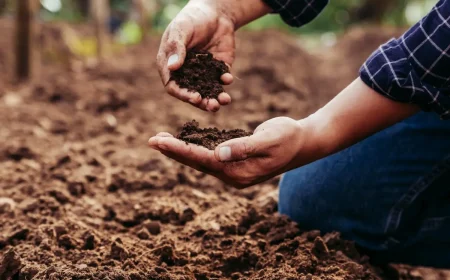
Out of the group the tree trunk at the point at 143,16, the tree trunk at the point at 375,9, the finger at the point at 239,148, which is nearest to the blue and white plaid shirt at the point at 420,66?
the finger at the point at 239,148

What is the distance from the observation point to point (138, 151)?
2.98 meters

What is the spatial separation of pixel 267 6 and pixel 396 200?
76 centimetres

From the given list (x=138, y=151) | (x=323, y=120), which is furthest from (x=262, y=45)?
(x=323, y=120)

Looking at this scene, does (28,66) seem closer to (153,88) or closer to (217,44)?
(153,88)

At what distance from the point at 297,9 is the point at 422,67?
0.64m

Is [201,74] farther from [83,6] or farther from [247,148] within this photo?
[83,6]

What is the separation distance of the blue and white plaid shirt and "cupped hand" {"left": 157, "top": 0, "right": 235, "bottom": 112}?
0.47 metres

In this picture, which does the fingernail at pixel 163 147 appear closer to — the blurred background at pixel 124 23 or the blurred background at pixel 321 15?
the blurred background at pixel 124 23

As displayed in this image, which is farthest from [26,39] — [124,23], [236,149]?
[124,23]

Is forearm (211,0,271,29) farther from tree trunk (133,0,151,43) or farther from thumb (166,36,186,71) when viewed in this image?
tree trunk (133,0,151,43)

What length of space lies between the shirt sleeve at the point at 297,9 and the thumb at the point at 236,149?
2.17ft

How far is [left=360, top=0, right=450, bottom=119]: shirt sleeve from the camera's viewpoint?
1414 millimetres

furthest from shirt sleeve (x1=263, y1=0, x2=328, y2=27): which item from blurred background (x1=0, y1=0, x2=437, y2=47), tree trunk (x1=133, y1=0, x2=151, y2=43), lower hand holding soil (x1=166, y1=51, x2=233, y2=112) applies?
blurred background (x1=0, y1=0, x2=437, y2=47)

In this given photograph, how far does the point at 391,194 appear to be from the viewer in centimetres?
191
